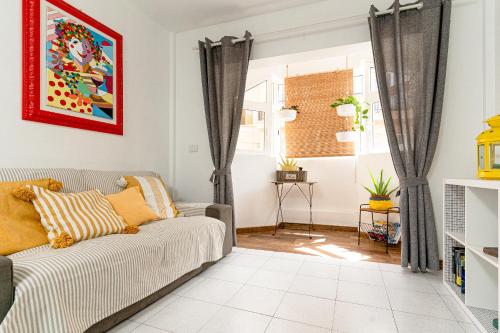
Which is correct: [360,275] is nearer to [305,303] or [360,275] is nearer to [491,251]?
[305,303]

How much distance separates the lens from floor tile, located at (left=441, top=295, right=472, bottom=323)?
157 centimetres

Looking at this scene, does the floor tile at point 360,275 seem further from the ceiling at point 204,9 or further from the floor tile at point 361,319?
the ceiling at point 204,9

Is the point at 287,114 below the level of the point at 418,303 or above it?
above

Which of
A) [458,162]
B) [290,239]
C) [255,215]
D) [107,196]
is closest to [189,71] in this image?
[107,196]

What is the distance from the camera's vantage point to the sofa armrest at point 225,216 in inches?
99.7

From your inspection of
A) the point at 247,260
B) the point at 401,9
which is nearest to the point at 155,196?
the point at 247,260

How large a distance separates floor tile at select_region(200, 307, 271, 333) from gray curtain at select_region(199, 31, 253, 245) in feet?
4.35

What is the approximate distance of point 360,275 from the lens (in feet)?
7.41

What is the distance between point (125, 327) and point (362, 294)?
1620mm

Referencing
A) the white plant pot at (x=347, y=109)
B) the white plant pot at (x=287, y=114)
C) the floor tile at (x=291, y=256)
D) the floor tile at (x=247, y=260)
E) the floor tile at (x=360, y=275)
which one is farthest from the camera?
the white plant pot at (x=287, y=114)

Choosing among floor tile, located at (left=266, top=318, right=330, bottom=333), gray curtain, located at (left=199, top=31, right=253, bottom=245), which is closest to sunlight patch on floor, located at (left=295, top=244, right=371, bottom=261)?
gray curtain, located at (left=199, top=31, right=253, bottom=245)

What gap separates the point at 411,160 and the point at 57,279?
2677mm

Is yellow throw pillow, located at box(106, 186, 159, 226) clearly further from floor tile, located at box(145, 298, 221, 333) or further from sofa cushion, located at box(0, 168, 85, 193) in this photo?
floor tile, located at box(145, 298, 221, 333)

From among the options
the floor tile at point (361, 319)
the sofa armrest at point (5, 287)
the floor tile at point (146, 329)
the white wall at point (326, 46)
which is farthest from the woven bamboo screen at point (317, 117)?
the sofa armrest at point (5, 287)
